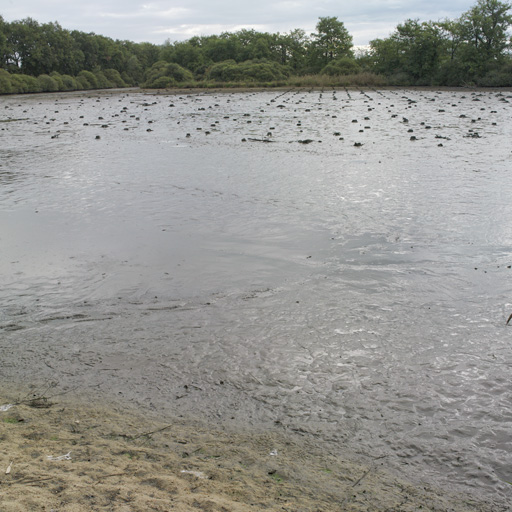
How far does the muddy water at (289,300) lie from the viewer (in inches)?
139

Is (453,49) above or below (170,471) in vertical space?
above

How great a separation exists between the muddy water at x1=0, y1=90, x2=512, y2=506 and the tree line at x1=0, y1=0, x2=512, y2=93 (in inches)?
1958

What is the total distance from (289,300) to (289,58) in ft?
308

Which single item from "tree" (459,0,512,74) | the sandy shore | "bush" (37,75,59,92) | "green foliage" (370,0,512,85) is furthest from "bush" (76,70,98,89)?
the sandy shore

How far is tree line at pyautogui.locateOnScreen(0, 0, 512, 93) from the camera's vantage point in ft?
186

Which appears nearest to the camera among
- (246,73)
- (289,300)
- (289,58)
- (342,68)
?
(289,300)

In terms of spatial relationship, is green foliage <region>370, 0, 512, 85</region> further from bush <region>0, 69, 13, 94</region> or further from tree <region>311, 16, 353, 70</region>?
bush <region>0, 69, 13, 94</region>

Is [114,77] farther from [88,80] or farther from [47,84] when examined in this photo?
[47,84]

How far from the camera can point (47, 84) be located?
63.5m

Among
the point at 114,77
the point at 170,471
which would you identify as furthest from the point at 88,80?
the point at 170,471

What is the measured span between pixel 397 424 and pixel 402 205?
18.8ft

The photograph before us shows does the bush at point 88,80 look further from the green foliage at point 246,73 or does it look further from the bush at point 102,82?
the green foliage at point 246,73

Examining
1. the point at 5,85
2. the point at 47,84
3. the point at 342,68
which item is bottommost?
the point at 5,85

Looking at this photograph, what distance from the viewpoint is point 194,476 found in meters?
2.79
